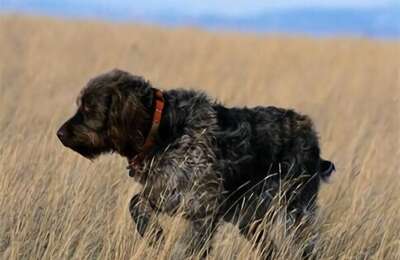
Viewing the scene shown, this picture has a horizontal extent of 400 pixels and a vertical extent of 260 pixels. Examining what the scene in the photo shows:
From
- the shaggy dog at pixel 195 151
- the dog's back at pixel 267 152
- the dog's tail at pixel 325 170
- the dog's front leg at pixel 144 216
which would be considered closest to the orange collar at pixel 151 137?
the shaggy dog at pixel 195 151

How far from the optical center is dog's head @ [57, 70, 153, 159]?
510 centimetres

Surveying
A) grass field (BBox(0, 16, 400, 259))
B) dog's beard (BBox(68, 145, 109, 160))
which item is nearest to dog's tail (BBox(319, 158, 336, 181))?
grass field (BBox(0, 16, 400, 259))

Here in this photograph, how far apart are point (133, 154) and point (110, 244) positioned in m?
0.66

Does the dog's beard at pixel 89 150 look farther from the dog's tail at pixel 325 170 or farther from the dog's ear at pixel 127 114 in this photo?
the dog's tail at pixel 325 170

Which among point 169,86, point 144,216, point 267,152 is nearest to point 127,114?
point 144,216

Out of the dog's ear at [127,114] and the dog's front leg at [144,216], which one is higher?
the dog's ear at [127,114]

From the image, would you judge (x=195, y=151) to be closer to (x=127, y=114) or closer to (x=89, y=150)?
(x=127, y=114)

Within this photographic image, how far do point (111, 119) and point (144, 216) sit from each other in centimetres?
63

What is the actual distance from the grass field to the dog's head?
0.40 m

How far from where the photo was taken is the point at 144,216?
4.97 m

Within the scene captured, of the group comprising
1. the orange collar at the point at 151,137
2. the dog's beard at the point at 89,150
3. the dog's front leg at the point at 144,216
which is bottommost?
the dog's front leg at the point at 144,216

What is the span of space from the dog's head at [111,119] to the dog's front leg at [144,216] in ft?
1.11

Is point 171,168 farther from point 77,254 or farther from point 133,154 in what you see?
point 77,254

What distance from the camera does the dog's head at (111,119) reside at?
5098mm
